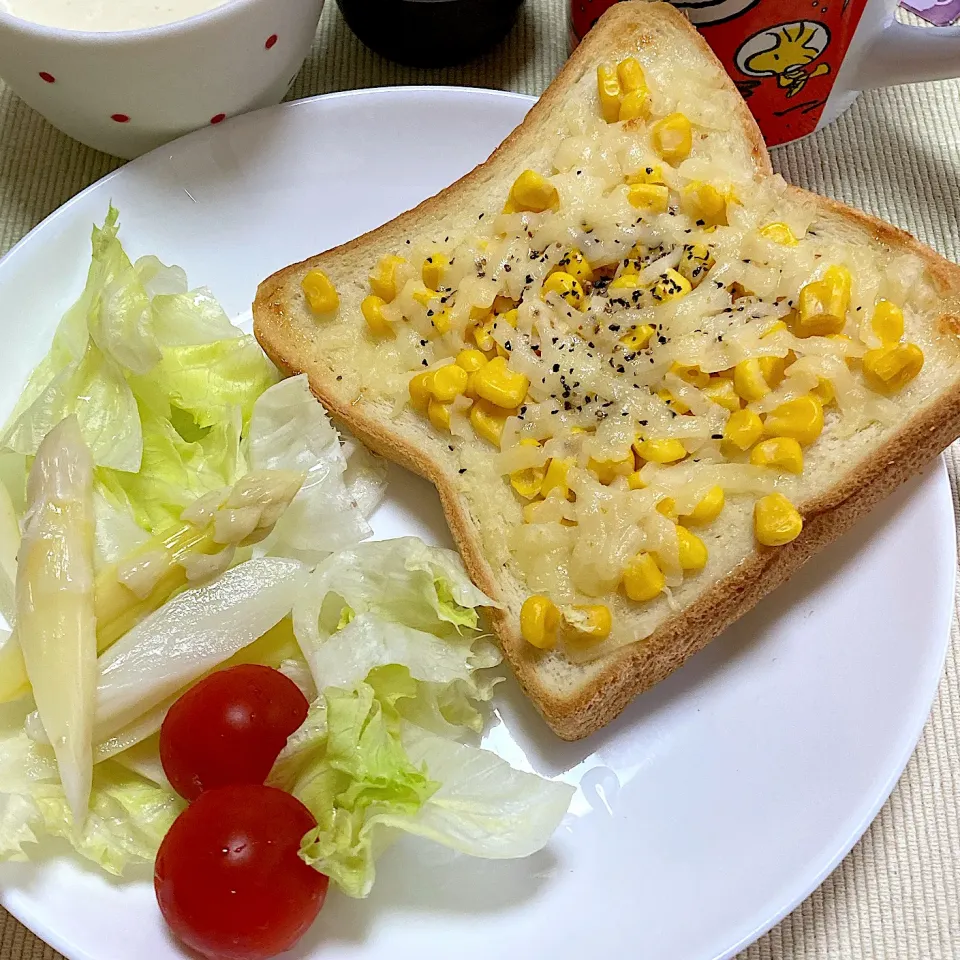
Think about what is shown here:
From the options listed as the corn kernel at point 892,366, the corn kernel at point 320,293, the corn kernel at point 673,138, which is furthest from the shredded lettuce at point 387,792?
the corn kernel at point 673,138

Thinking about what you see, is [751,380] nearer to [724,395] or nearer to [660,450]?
[724,395]

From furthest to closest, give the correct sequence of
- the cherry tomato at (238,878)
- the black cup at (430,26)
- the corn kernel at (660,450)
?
the black cup at (430,26), the corn kernel at (660,450), the cherry tomato at (238,878)

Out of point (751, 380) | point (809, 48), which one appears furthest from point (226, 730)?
point (809, 48)

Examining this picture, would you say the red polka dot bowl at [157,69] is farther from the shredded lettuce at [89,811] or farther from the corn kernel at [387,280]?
the shredded lettuce at [89,811]

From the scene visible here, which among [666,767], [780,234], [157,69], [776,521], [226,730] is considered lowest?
[666,767]

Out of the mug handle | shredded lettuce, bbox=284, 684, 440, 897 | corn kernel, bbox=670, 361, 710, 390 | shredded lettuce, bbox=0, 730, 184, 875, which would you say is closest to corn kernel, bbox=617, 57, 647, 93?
the mug handle
